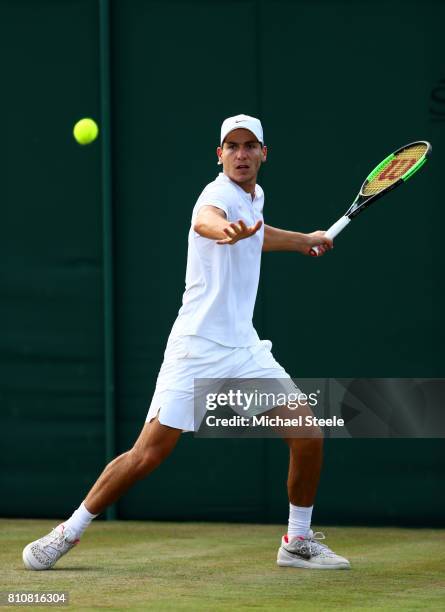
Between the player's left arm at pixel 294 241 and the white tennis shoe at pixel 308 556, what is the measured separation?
1.13 m

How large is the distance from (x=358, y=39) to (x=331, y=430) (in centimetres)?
192

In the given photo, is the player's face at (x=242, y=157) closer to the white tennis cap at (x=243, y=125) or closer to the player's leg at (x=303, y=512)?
the white tennis cap at (x=243, y=125)

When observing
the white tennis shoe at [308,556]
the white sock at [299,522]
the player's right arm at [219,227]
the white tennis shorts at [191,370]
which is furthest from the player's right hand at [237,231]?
the white tennis shoe at [308,556]

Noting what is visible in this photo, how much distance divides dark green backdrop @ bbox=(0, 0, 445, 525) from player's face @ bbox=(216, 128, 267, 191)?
162cm

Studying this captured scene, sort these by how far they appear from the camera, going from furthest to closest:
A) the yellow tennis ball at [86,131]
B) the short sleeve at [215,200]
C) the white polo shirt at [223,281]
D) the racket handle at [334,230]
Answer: the yellow tennis ball at [86,131] < the racket handle at [334,230] < the white polo shirt at [223,281] < the short sleeve at [215,200]

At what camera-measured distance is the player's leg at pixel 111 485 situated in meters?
5.14

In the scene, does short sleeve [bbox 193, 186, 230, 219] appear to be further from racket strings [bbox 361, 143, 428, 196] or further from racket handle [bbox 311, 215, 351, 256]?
racket strings [bbox 361, 143, 428, 196]

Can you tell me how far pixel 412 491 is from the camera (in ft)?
22.5

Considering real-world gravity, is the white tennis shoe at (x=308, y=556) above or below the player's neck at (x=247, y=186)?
below

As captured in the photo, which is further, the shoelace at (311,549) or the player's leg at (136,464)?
the shoelace at (311,549)

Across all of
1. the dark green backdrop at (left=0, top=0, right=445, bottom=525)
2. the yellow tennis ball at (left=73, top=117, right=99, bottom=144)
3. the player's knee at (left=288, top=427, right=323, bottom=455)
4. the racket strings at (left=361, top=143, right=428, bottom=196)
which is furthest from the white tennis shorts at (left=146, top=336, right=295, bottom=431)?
the yellow tennis ball at (left=73, top=117, right=99, bottom=144)

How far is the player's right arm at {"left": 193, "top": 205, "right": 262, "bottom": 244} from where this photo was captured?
15.1 ft

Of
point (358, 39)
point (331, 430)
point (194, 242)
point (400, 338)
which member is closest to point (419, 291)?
point (400, 338)

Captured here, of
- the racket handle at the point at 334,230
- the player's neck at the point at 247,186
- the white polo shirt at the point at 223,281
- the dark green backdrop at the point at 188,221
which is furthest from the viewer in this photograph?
the dark green backdrop at the point at 188,221
